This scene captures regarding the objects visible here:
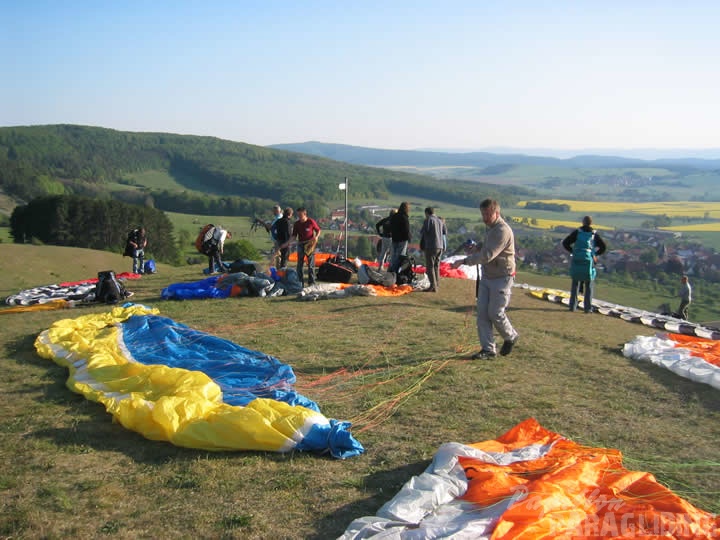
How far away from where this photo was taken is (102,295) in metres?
12.5

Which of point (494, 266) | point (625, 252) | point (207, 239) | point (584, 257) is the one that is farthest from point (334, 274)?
point (625, 252)

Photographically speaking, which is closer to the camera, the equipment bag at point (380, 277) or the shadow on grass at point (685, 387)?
the shadow on grass at point (685, 387)

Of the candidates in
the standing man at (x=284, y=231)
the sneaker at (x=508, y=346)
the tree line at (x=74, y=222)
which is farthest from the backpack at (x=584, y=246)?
the tree line at (x=74, y=222)

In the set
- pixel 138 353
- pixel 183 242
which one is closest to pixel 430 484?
pixel 138 353

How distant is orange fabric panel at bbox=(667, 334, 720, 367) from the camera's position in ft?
26.2

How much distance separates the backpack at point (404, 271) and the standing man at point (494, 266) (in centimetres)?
600

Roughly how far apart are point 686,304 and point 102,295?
13.6 meters

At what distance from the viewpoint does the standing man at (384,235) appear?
14.2m

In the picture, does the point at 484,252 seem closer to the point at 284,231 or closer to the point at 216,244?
the point at 284,231

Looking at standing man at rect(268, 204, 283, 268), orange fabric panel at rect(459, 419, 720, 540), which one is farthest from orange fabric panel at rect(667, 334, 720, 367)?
standing man at rect(268, 204, 283, 268)

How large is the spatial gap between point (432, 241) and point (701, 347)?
226 inches

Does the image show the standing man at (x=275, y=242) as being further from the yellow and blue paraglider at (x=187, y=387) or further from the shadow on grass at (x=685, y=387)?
the shadow on grass at (x=685, y=387)

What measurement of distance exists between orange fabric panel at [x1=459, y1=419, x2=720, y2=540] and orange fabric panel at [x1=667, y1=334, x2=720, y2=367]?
4056 millimetres

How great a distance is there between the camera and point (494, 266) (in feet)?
25.0
